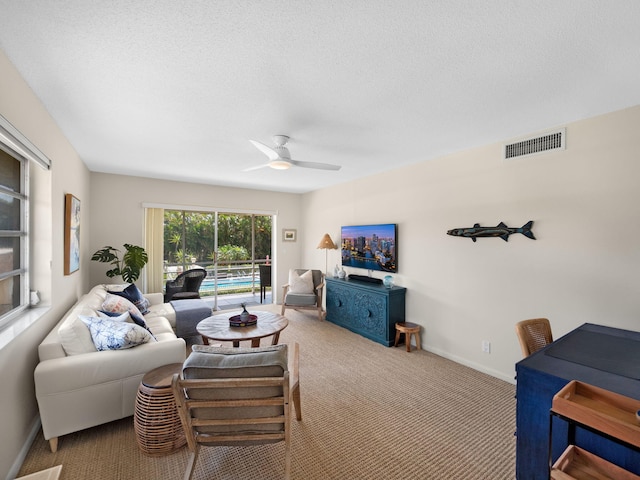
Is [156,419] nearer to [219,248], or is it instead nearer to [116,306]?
[116,306]

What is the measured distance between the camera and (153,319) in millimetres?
3531

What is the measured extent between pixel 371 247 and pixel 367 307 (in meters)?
0.96

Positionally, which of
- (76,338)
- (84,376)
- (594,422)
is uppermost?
(594,422)

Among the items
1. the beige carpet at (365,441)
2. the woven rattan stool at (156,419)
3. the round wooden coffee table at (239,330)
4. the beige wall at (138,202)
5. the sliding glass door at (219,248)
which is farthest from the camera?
the sliding glass door at (219,248)

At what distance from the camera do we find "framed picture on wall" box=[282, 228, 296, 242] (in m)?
6.47

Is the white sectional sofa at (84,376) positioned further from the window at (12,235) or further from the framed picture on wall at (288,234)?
the framed picture on wall at (288,234)

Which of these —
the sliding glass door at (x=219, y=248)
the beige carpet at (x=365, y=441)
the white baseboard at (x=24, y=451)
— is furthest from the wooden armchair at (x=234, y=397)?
the sliding glass door at (x=219, y=248)

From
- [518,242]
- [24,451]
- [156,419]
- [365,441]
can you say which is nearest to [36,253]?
[24,451]

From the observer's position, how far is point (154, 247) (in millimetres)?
5711

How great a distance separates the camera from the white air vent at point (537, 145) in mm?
2670

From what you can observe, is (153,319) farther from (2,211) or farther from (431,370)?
(431,370)

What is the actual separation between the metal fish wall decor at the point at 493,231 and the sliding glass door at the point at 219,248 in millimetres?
4478

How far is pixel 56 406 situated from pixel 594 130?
4.62 meters

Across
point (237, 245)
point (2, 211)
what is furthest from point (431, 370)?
point (237, 245)
